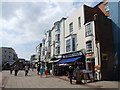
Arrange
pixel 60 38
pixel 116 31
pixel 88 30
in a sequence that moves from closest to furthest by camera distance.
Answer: pixel 116 31 < pixel 88 30 < pixel 60 38

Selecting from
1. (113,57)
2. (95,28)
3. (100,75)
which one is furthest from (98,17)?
(100,75)

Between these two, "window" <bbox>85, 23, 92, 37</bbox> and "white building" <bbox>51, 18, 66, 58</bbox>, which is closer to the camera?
"window" <bbox>85, 23, 92, 37</bbox>

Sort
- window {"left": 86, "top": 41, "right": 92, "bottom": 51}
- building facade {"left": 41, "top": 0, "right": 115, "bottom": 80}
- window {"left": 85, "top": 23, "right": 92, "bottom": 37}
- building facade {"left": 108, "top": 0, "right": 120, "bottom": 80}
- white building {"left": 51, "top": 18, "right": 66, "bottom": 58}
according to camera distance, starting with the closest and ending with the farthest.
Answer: building facade {"left": 41, "top": 0, "right": 115, "bottom": 80} → building facade {"left": 108, "top": 0, "right": 120, "bottom": 80} → window {"left": 86, "top": 41, "right": 92, "bottom": 51} → window {"left": 85, "top": 23, "right": 92, "bottom": 37} → white building {"left": 51, "top": 18, "right": 66, "bottom": 58}

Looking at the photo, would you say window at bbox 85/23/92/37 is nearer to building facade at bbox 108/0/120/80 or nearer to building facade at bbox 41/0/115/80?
building facade at bbox 41/0/115/80

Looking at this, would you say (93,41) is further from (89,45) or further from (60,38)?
(60,38)

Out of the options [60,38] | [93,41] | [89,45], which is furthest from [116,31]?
[60,38]

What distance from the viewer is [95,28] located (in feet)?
62.3

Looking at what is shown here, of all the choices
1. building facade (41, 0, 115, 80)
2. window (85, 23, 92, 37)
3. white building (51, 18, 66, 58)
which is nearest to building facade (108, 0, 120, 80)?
building facade (41, 0, 115, 80)

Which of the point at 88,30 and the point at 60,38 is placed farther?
the point at 60,38

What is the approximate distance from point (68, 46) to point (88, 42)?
20.0 ft

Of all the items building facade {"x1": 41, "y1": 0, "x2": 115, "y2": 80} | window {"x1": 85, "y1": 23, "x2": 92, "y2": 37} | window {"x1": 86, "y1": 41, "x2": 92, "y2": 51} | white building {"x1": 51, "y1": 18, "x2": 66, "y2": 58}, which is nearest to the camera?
building facade {"x1": 41, "y1": 0, "x2": 115, "y2": 80}

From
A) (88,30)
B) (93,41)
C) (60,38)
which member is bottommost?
(93,41)

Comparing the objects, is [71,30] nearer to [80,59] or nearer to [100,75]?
[80,59]

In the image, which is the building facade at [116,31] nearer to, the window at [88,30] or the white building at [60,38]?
the window at [88,30]
